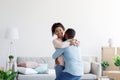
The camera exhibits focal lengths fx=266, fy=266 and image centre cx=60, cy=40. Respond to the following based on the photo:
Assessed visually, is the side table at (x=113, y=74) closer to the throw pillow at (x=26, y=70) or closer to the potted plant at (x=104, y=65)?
the potted plant at (x=104, y=65)

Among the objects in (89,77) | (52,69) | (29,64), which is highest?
(29,64)

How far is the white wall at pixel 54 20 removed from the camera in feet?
20.5

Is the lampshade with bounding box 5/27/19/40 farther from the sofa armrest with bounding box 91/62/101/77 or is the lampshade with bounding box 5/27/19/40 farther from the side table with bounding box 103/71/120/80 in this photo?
the side table with bounding box 103/71/120/80

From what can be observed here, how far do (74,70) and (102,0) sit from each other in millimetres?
3814

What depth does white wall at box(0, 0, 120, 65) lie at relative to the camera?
625 cm

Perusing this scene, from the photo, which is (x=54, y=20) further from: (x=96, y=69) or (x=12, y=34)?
(x=96, y=69)

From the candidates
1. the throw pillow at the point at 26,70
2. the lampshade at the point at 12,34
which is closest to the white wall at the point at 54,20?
the lampshade at the point at 12,34

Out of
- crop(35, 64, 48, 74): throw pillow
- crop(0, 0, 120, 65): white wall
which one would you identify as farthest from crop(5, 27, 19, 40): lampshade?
crop(35, 64, 48, 74): throw pillow

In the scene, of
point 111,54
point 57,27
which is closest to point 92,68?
point 111,54

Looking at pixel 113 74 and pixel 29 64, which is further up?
pixel 29 64

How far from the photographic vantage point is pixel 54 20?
637cm

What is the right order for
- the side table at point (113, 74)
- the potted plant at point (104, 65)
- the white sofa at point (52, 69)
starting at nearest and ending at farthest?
1. the white sofa at point (52, 69)
2. the side table at point (113, 74)
3. the potted plant at point (104, 65)

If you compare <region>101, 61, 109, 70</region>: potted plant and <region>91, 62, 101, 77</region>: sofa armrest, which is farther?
<region>101, 61, 109, 70</region>: potted plant

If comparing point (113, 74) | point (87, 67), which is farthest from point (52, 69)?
point (113, 74)
